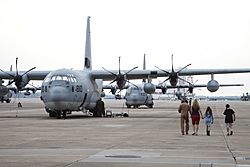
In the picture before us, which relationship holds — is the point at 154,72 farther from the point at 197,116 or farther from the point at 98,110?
the point at 197,116

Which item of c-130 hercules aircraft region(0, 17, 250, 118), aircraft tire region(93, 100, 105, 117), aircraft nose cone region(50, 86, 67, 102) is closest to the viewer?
aircraft nose cone region(50, 86, 67, 102)

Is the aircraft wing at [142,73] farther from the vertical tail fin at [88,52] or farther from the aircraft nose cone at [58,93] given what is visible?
the aircraft nose cone at [58,93]

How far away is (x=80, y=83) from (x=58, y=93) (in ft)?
10.6

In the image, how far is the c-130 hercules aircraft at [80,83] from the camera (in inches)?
1369

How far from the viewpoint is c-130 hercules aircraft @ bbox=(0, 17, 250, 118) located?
3478cm

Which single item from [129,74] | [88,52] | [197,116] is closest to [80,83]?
[129,74]

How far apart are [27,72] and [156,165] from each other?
31.6m

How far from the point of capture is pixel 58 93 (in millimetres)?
34125

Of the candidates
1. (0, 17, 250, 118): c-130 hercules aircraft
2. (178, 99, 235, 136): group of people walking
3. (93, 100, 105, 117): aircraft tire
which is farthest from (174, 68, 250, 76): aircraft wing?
(178, 99, 235, 136): group of people walking

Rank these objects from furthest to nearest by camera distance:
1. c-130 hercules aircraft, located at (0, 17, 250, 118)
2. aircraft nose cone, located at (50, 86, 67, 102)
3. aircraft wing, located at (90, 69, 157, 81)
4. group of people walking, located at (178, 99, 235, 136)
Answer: aircraft wing, located at (90, 69, 157, 81)
c-130 hercules aircraft, located at (0, 17, 250, 118)
aircraft nose cone, located at (50, 86, 67, 102)
group of people walking, located at (178, 99, 235, 136)

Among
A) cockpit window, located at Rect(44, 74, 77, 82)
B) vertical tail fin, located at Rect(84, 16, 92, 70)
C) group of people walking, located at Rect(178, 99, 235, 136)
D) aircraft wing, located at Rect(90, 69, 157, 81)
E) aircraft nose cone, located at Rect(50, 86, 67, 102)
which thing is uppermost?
vertical tail fin, located at Rect(84, 16, 92, 70)

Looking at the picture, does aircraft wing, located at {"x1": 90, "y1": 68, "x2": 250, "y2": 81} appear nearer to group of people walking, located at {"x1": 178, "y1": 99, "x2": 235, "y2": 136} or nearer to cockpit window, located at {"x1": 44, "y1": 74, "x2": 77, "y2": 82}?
cockpit window, located at {"x1": 44, "y1": 74, "x2": 77, "y2": 82}

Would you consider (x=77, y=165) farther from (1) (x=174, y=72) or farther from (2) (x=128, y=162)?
(1) (x=174, y=72)

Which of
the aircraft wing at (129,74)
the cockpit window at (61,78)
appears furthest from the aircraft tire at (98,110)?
the cockpit window at (61,78)
